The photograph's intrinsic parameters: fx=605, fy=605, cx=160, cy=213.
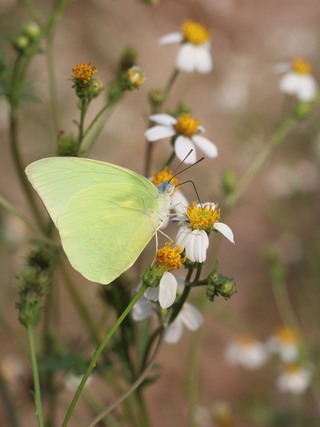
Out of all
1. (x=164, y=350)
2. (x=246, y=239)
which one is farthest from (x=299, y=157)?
(x=164, y=350)

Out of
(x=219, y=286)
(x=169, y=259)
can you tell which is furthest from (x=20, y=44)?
(x=219, y=286)

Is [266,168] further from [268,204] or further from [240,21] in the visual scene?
[240,21]

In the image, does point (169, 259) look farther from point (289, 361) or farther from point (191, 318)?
point (289, 361)

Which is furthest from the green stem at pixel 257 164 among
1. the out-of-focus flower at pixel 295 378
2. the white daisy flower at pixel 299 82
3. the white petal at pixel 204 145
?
the out-of-focus flower at pixel 295 378

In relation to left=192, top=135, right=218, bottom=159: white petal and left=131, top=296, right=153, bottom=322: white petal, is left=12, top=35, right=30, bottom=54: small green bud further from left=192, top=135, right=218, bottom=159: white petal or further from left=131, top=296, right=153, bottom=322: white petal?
left=131, top=296, right=153, bottom=322: white petal

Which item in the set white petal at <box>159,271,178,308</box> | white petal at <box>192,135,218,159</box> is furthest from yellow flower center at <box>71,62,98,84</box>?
white petal at <box>159,271,178,308</box>
